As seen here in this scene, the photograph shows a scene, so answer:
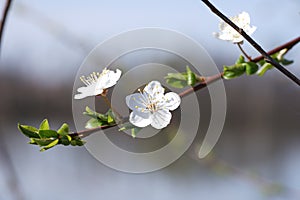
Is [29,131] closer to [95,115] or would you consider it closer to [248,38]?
[95,115]

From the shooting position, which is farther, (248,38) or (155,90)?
(155,90)

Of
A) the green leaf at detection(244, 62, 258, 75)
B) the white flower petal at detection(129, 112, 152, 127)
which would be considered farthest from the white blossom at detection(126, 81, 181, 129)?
the green leaf at detection(244, 62, 258, 75)

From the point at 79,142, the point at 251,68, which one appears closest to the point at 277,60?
the point at 251,68

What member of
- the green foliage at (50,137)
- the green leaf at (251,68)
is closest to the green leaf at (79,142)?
the green foliage at (50,137)

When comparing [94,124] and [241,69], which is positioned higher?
[241,69]

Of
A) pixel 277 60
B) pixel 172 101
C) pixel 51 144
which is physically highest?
pixel 277 60

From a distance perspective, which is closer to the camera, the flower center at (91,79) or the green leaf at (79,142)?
the green leaf at (79,142)

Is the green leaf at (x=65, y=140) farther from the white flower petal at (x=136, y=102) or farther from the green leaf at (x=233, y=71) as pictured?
the green leaf at (x=233, y=71)

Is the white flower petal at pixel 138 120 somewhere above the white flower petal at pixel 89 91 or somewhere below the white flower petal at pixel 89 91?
below
